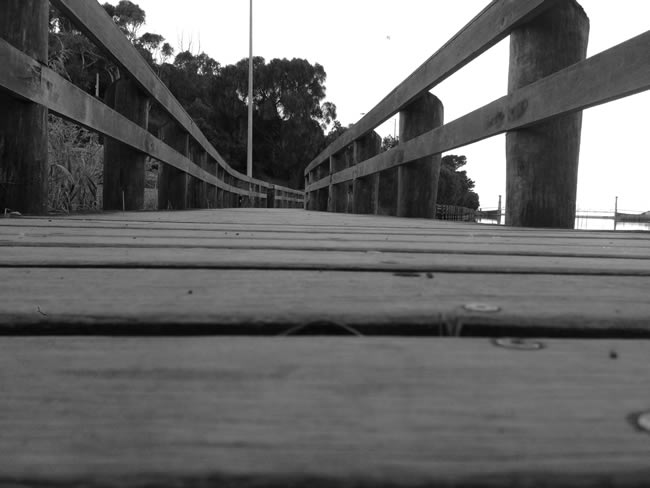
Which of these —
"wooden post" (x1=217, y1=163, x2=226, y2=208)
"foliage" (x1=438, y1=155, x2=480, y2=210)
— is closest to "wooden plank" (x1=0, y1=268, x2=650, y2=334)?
"wooden post" (x1=217, y1=163, x2=226, y2=208)

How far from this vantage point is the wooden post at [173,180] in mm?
5254

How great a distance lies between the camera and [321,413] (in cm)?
35

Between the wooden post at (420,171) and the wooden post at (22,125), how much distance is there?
2.56 metres

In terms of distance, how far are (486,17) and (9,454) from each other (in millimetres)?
2929

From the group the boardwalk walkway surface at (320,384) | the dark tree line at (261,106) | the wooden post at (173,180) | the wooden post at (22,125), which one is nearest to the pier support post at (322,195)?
the wooden post at (173,180)

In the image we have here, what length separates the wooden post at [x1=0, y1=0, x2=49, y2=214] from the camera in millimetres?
1925

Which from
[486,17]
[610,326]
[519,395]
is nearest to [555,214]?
[486,17]

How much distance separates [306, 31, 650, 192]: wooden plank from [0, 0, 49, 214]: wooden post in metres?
1.92

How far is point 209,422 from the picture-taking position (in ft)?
1.10

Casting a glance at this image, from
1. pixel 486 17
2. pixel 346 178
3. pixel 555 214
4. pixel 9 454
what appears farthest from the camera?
pixel 346 178

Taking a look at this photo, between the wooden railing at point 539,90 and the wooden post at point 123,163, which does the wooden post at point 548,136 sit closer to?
the wooden railing at point 539,90

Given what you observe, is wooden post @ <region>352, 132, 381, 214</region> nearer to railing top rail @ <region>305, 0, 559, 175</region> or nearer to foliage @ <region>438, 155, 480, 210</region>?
railing top rail @ <region>305, 0, 559, 175</region>

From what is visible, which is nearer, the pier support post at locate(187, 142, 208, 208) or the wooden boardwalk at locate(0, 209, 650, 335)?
the wooden boardwalk at locate(0, 209, 650, 335)

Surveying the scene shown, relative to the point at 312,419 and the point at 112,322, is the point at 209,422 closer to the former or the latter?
the point at 312,419
